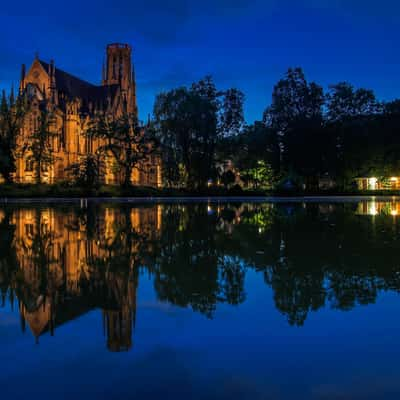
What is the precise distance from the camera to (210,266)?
884cm

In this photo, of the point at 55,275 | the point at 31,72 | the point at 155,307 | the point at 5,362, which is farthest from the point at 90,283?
the point at 31,72

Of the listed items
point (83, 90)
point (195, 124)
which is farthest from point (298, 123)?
point (83, 90)

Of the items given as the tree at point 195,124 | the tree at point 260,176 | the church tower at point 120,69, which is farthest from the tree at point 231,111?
the church tower at point 120,69

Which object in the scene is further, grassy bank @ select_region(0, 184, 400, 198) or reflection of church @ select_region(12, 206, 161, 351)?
grassy bank @ select_region(0, 184, 400, 198)

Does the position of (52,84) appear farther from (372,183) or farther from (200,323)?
(200,323)

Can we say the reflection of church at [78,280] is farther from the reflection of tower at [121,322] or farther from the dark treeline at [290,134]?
the dark treeline at [290,134]

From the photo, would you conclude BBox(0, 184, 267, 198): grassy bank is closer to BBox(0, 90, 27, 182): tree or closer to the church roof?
BBox(0, 90, 27, 182): tree

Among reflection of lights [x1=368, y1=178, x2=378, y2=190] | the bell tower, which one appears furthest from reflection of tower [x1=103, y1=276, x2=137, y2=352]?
the bell tower

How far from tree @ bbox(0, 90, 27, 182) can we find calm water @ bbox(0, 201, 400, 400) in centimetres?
4776

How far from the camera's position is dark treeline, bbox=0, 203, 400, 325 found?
6619mm

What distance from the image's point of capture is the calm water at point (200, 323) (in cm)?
385

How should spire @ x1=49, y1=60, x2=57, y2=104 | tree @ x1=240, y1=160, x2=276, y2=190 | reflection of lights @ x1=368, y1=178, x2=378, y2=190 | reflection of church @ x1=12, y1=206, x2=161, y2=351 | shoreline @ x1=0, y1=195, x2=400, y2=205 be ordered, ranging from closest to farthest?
reflection of church @ x1=12, y1=206, x2=161, y2=351, shoreline @ x1=0, y1=195, x2=400, y2=205, reflection of lights @ x1=368, y1=178, x2=378, y2=190, spire @ x1=49, y1=60, x2=57, y2=104, tree @ x1=240, y1=160, x2=276, y2=190

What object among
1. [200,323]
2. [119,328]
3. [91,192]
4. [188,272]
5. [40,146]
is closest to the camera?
[119,328]

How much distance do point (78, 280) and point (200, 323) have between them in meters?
2.90
